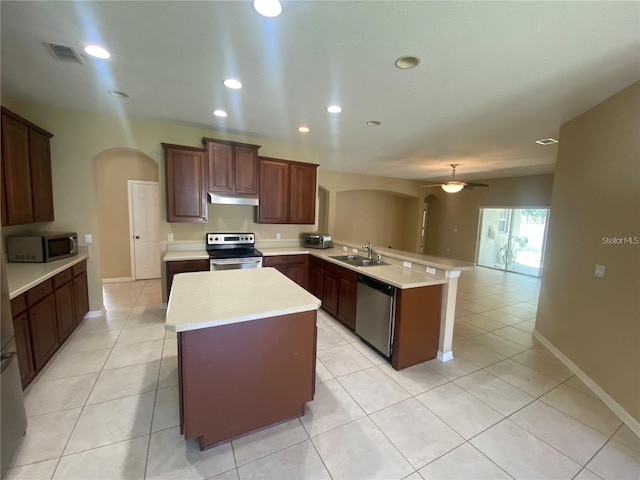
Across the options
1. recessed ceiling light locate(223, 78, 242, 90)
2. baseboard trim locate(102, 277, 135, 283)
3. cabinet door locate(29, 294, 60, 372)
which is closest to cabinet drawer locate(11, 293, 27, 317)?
cabinet door locate(29, 294, 60, 372)

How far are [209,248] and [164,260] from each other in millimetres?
726

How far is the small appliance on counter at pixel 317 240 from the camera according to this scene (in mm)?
4602

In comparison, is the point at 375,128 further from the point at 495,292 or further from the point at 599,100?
the point at 495,292

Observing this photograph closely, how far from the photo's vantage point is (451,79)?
2.28 meters

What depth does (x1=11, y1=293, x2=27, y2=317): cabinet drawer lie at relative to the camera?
79.9 inches

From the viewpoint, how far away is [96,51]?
2053 millimetres

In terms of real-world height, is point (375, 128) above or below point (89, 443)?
above

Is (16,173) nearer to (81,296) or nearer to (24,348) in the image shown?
(81,296)

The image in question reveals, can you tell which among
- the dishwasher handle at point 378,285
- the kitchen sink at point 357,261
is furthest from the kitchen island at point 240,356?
the kitchen sink at point 357,261

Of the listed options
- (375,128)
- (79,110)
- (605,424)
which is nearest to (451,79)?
(375,128)

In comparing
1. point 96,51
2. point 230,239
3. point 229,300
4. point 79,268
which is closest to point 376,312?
point 229,300

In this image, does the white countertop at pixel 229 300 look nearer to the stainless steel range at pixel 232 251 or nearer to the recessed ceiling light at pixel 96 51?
the stainless steel range at pixel 232 251

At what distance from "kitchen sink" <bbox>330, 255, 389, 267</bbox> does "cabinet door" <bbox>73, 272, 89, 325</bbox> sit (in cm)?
322

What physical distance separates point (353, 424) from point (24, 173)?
400cm
